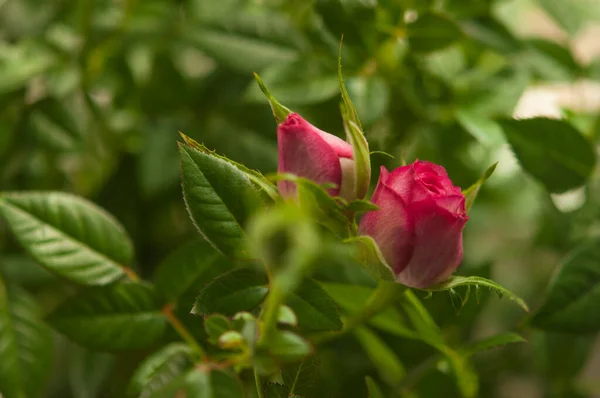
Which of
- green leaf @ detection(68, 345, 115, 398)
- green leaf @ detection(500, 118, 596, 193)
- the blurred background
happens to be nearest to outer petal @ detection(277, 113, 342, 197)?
the blurred background

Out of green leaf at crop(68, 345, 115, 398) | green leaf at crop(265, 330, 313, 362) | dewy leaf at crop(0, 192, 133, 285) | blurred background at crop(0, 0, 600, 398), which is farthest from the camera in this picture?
green leaf at crop(68, 345, 115, 398)

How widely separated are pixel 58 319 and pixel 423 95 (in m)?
0.34

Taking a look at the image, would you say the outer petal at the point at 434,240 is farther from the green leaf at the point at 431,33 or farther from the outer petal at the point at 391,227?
the green leaf at the point at 431,33

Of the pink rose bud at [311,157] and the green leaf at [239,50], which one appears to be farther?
the green leaf at [239,50]

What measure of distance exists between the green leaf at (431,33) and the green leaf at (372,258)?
A: 25 cm

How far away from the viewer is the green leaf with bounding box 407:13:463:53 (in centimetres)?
51

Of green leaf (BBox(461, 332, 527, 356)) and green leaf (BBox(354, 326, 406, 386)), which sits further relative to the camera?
green leaf (BBox(354, 326, 406, 386))

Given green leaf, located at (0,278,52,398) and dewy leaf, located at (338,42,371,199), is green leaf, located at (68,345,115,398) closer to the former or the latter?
Result: green leaf, located at (0,278,52,398)

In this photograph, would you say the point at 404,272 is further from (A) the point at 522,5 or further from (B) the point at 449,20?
(A) the point at 522,5

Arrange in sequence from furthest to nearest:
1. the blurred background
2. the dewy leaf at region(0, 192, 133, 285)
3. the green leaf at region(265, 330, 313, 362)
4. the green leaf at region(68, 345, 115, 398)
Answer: the green leaf at region(68, 345, 115, 398)
the blurred background
the dewy leaf at region(0, 192, 133, 285)
the green leaf at region(265, 330, 313, 362)

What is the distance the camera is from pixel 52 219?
1.42 feet

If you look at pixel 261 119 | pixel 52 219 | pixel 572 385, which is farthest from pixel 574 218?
pixel 52 219

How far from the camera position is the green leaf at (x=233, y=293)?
0.34 metres

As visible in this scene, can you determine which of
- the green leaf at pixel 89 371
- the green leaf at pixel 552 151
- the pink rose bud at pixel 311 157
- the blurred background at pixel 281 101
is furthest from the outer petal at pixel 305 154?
the green leaf at pixel 89 371
